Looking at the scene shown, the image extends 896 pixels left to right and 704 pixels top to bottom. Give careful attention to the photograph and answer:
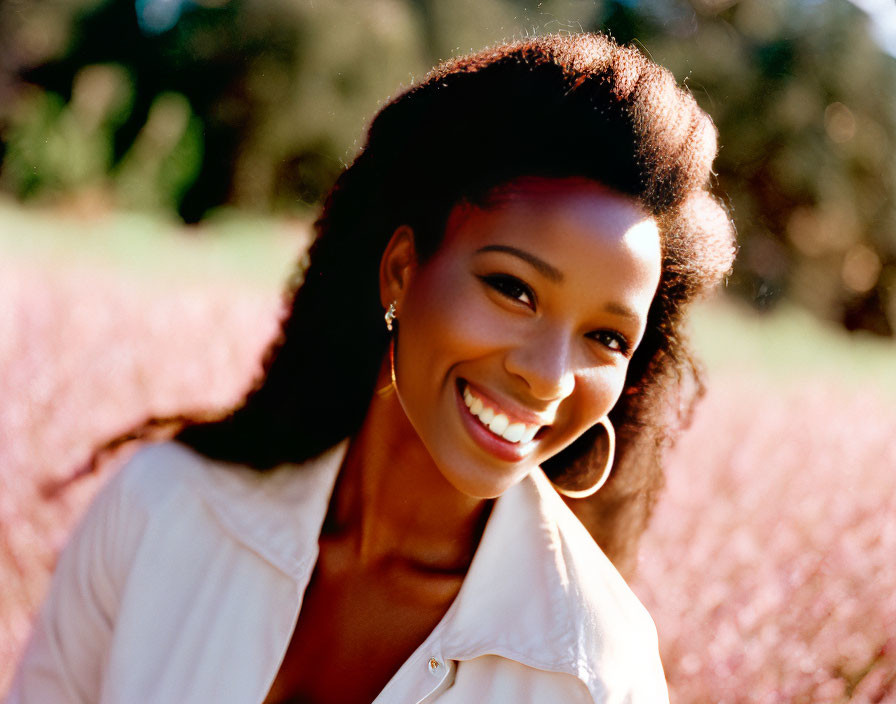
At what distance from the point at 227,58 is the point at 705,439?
48.3ft

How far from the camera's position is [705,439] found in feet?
10.6

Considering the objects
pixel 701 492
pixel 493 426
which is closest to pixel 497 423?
pixel 493 426

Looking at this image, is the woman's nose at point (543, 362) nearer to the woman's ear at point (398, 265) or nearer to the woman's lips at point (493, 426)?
→ the woman's lips at point (493, 426)

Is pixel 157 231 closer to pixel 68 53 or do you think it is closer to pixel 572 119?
pixel 68 53

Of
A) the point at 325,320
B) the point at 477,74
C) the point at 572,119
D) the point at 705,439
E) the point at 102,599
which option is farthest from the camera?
the point at 705,439

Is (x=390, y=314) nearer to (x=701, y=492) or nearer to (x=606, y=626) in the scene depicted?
(x=606, y=626)

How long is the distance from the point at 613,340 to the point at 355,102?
15417 mm

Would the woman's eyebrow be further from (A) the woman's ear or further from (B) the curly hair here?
(A) the woman's ear

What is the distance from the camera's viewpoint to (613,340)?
4.94 ft

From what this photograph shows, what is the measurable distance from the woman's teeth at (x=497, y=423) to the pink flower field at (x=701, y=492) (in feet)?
2.83

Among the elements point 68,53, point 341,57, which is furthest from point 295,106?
point 68,53

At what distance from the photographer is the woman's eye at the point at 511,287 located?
1407 millimetres

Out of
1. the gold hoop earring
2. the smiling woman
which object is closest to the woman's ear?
the smiling woman

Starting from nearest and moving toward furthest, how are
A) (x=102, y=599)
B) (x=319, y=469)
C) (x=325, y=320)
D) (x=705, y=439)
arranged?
(x=102, y=599) < (x=319, y=469) < (x=325, y=320) < (x=705, y=439)
